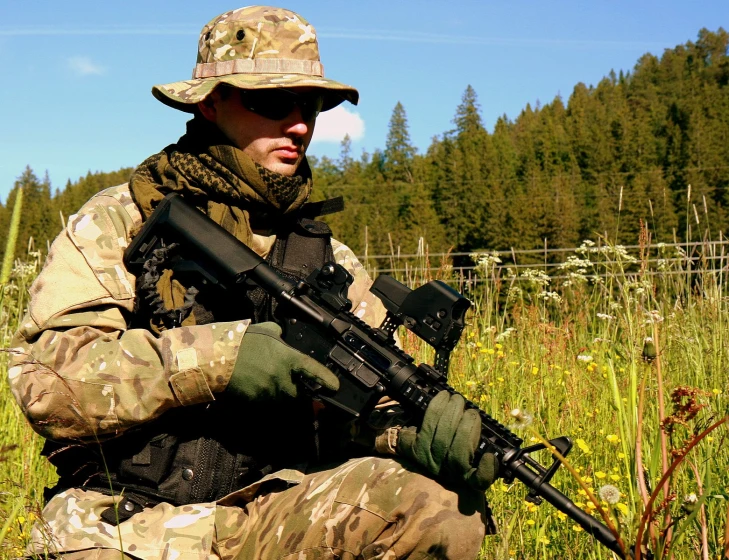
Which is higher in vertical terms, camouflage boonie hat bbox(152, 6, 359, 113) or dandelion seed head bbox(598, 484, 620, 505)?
camouflage boonie hat bbox(152, 6, 359, 113)

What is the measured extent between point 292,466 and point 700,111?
107930 mm

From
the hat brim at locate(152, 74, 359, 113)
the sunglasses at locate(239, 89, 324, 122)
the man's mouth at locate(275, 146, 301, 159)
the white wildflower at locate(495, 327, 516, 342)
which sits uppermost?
the hat brim at locate(152, 74, 359, 113)

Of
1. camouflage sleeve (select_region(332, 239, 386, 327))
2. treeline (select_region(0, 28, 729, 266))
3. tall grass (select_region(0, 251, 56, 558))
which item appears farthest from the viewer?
treeline (select_region(0, 28, 729, 266))

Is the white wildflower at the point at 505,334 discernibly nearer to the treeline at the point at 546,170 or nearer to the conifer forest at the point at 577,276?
the conifer forest at the point at 577,276

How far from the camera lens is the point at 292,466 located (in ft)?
9.63

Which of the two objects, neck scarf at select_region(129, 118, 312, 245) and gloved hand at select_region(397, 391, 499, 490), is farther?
neck scarf at select_region(129, 118, 312, 245)

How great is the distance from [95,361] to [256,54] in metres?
1.38

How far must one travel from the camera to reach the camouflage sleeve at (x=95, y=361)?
2.43m

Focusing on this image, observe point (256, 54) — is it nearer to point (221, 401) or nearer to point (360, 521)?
point (221, 401)

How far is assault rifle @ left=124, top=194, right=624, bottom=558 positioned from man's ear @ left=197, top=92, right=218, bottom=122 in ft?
1.59

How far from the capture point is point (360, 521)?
2.58 metres

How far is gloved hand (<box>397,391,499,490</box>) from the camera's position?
7.68ft

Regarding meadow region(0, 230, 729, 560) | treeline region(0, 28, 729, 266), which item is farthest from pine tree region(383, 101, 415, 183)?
meadow region(0, 230, 729, 560)

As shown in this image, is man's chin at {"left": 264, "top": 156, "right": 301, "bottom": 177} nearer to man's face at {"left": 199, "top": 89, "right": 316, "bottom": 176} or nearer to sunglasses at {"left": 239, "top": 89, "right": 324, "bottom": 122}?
man's face at {"left": 199, "top": 89, "right": 316, "bottom": 176}
